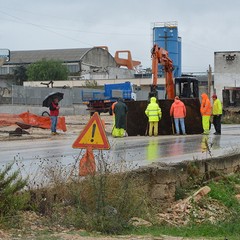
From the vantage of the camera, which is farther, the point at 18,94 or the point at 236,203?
the point at 18,94

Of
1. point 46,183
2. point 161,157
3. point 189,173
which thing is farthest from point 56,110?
point 46,183

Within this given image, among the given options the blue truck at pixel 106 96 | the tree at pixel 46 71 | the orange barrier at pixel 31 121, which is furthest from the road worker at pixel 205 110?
the tree at pixel 46 71

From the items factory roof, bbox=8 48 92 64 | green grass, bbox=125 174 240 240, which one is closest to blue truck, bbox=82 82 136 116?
green grass, bbox=125 174 240 240

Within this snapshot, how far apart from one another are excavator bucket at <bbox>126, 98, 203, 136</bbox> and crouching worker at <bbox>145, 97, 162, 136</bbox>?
31.4 inches

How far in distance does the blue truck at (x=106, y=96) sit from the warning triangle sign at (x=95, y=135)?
144ft

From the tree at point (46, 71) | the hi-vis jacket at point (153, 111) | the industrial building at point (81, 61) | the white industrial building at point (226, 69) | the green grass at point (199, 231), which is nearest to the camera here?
the green grass at point (199, 231)

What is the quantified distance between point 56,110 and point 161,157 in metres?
12.2

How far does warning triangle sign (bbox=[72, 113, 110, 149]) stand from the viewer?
Answer: 438 inches

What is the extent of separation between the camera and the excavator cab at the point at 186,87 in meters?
32.7

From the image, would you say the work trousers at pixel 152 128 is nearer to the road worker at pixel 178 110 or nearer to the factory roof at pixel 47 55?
the road worker at pixel 178 110

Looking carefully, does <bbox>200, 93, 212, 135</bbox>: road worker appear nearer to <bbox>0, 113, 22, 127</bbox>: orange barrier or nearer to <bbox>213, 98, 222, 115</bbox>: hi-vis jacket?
<bbox>213, 98, 222, 115</bbox>: hi-vis jacket

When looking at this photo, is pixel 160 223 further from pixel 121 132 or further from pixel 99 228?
pixel 121 132

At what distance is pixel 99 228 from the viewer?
853 cm

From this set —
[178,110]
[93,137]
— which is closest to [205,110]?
[178,110]
